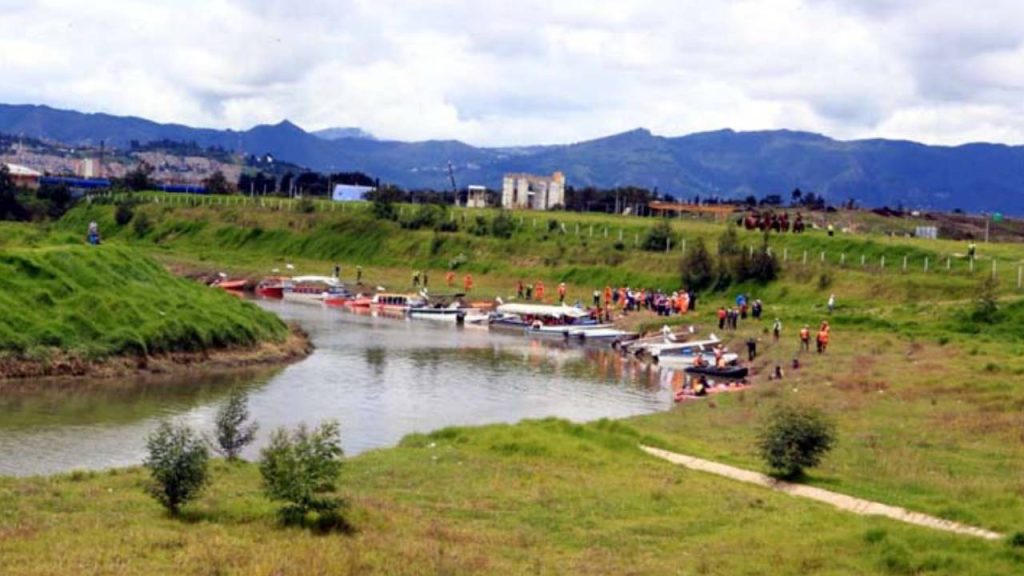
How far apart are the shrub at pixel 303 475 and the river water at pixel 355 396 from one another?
11028 millimetres

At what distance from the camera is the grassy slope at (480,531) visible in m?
20.4

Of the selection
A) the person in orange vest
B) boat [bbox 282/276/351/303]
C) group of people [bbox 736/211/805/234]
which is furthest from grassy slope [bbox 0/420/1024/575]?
group of people [bbox 736/211/805/234]

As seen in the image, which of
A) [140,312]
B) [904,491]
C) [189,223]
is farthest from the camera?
[189,223]

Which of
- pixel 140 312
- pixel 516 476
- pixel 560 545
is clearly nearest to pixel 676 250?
pixel 140 312

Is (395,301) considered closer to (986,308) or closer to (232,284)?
(232,284)

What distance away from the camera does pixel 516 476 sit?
1185 inches

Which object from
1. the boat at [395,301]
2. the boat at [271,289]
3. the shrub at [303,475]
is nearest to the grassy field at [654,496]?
the shrub at [303,475]

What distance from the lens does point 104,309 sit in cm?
5481

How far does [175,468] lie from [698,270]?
75.1 meters

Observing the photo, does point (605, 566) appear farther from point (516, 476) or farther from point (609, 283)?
point (609, 283)

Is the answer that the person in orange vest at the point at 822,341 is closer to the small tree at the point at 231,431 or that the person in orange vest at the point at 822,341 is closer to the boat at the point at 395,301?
the small tree at the point at 231,431

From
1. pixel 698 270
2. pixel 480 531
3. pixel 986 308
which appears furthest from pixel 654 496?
pixel 698 270

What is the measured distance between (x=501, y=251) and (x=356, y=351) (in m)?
50.5

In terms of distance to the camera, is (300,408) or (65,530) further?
(300,408)
